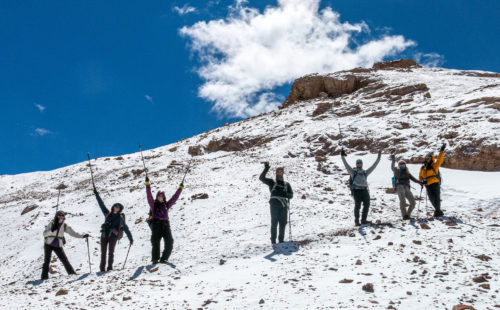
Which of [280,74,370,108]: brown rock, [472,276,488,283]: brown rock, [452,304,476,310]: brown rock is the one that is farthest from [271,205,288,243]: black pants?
[280,74,370,108]: brown rock

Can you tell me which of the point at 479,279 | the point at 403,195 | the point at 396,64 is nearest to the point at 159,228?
the point at 479,279

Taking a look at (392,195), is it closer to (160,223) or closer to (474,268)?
(474,268)

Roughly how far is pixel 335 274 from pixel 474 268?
235 centimetres

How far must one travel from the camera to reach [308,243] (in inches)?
330

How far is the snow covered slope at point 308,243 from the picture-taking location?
5.42 m

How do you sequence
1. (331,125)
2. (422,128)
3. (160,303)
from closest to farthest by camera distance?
(160,303) → (422,128) → (331,125)

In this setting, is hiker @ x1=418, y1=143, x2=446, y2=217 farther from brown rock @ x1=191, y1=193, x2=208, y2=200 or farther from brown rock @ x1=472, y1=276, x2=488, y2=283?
brown rock @ x1=191, y1=193, x2=208, y2=200

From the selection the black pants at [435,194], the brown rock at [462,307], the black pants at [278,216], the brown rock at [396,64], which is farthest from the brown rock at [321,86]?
the brown rock at [462,307]

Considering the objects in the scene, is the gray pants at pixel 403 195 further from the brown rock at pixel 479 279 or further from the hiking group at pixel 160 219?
the brown rock at pixel 479 279

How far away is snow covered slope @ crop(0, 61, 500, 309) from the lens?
5422mm

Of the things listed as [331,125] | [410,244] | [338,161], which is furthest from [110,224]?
[331,125]

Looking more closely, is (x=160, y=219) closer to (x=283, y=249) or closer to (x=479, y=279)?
(x=283, y=249)

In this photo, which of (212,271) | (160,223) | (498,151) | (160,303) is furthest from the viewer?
(498,151)

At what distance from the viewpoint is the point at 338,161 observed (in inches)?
894
